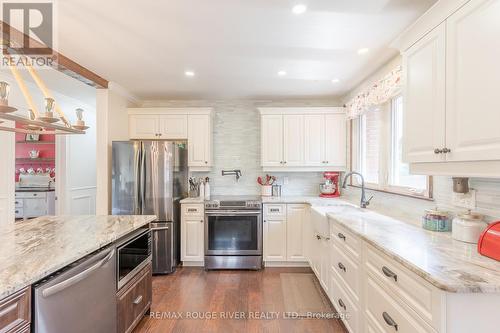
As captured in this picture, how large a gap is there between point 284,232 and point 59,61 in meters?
3.11

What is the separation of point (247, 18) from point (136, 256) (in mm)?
2014

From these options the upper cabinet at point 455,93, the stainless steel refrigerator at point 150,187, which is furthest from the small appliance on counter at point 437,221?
the stainless steel refrigerator at point 150,187

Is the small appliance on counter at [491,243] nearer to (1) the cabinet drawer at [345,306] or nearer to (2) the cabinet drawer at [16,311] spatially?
(1) the cabinet drawer at [345,306]

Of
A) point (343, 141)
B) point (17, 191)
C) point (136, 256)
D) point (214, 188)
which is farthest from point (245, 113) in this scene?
point (17, 191)

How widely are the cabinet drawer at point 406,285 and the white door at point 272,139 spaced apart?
2.23m

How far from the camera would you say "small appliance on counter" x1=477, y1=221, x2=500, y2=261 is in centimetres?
118

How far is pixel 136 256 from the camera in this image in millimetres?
2041

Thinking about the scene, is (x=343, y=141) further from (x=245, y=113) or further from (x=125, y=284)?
(x=125, y=284)

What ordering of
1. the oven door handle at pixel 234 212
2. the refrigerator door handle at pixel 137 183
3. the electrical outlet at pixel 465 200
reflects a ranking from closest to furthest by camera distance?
the electrical outlet at pixel 465 200, the refrigerator door handle at pixel 137 183, the oven door handle at pixel 234 212

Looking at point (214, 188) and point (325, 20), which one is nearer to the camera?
point (325, 20)

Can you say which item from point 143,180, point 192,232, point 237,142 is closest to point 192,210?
point 192,232

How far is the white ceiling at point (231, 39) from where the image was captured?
1.70 metres

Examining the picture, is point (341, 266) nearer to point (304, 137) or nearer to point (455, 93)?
point (455, 93)

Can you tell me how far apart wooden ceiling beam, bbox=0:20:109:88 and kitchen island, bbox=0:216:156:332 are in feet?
4.76
